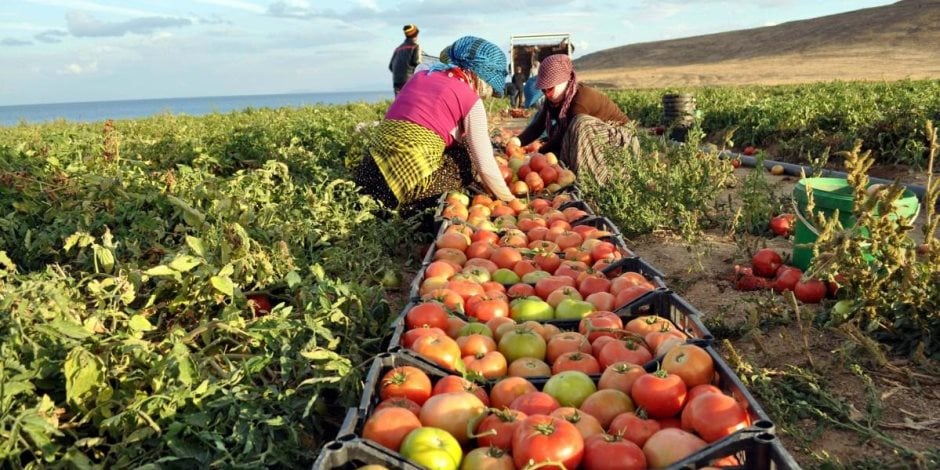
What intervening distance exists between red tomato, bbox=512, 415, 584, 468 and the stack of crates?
251mm

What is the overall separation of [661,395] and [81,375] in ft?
5.63

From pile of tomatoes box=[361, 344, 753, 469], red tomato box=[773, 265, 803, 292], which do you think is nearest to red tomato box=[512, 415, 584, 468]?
pile of tomatoes box=[361, 344, 753, 469]

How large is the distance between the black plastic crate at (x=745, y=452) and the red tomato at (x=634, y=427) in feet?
0.60

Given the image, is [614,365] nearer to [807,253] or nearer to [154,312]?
[154,312]

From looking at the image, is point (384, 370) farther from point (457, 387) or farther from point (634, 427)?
point (634, 427)

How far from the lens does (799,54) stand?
51.2m

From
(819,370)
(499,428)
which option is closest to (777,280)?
(819,370)

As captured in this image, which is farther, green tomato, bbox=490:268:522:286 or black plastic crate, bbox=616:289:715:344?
green tomato, bbox=490:268:522:286

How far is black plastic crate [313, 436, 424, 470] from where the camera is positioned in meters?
1.72

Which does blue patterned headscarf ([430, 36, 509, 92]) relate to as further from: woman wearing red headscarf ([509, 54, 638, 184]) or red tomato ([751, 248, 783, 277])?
red tomato ([751, 248, 783, 277])

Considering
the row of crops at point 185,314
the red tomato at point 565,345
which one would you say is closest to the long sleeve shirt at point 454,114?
the row of crops at point 185,314

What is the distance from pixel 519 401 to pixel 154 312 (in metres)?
1.66

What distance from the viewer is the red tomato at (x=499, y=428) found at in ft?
6.20

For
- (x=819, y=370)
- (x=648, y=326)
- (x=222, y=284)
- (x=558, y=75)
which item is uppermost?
(x=558, y=75)
